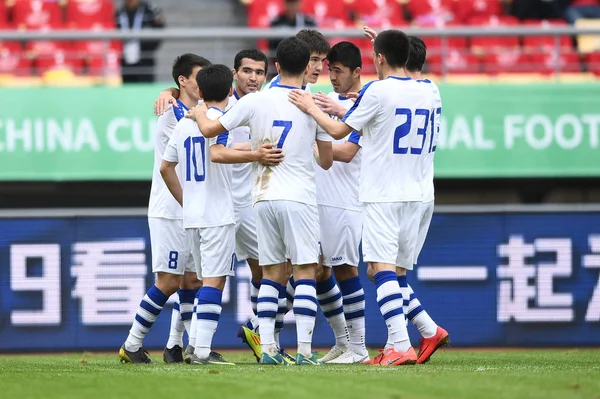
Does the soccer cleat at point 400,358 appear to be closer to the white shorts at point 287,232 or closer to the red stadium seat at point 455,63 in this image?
the white shorts at point 287,232

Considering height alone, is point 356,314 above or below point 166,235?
below

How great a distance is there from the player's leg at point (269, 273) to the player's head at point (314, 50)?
132 centimetres

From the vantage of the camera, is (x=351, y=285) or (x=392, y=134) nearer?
(x=392, y=134)

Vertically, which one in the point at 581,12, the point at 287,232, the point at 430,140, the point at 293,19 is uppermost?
the point at 581,12

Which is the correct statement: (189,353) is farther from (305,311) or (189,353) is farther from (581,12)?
(581,12)

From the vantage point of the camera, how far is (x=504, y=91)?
508 inches

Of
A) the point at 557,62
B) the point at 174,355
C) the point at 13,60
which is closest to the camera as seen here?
the point at 174,355

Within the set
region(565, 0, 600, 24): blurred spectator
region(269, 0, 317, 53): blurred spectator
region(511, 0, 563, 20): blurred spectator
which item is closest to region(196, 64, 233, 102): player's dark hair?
region(269, 0, 317, 53): blurred spectator

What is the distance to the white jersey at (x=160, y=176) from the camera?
865cm

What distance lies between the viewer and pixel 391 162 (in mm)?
7914

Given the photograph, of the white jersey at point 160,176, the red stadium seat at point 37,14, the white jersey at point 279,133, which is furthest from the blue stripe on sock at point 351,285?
the red stadium seat at point 37,14

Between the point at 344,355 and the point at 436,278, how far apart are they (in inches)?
116

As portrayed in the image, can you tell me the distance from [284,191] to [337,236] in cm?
102

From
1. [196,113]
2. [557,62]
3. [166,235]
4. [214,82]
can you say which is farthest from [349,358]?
[557,62]
